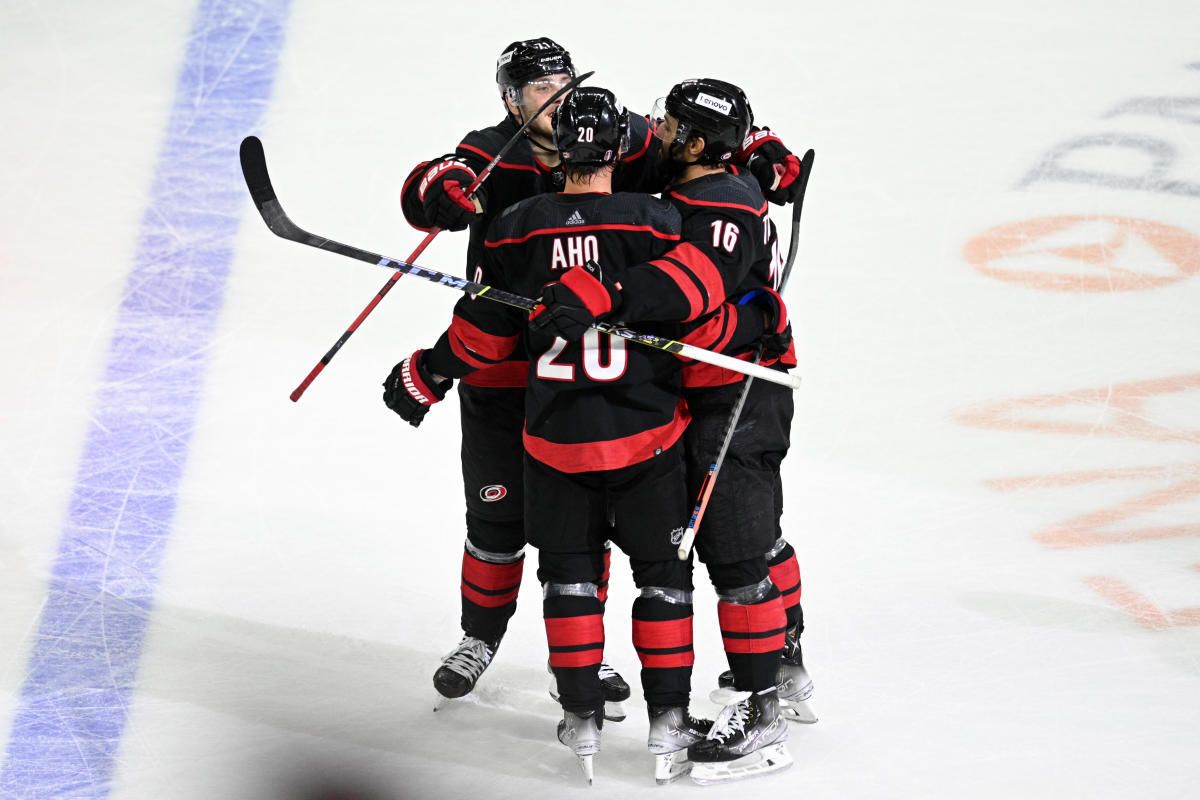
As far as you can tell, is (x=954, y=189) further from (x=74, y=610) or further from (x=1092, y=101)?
(x=74, y=610)

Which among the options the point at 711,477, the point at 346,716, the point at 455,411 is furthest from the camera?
the point at 455,411

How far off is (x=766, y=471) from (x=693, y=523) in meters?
0.30

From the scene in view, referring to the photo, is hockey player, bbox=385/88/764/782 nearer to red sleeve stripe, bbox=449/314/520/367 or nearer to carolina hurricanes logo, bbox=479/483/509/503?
red sleeve stripe, bbox=449/314/520/367

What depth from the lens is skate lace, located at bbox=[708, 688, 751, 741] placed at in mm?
3283

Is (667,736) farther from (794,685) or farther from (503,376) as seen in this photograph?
(503,376)

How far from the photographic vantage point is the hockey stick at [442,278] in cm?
302

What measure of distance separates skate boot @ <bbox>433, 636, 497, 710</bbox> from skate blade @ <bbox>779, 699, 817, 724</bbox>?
2.62 ft

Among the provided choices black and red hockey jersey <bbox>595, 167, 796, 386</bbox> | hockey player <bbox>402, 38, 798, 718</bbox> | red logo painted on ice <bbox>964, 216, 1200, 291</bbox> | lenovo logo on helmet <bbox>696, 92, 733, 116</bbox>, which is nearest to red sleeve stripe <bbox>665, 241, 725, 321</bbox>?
black and red hockey jersey <bbox>595, 167, 796, 386</bbox>

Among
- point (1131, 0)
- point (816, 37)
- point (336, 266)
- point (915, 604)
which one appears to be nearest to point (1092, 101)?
point (1131, 0)

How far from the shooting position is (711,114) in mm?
3080

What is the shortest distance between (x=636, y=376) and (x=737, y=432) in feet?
1.09

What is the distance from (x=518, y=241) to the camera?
3.08 meters

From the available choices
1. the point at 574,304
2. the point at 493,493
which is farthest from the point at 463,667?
the point at 574,304

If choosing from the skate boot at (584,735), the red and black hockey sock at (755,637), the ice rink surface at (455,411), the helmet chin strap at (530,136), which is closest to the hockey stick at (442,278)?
the helmet chin strap at (530,136)
